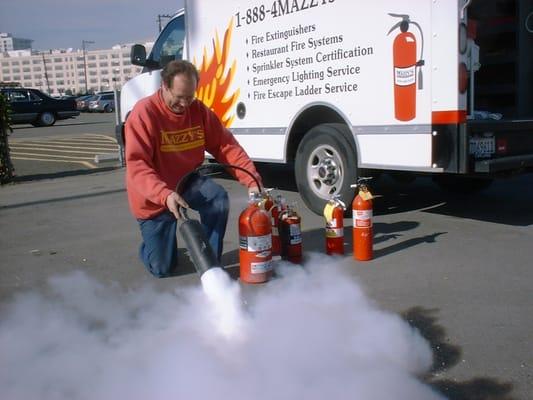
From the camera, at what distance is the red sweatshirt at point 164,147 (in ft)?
12.9

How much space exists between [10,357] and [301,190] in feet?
12.1

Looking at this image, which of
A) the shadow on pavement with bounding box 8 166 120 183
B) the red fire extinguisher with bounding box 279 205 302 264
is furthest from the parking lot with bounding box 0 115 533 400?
the shadow on pavement with bounding box 8 166 120 183

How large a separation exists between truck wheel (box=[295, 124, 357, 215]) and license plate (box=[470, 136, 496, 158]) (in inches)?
43.1

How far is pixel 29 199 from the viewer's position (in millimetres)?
8219

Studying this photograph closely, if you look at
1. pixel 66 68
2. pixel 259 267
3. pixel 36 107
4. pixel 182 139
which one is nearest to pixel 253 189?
pixel 259 267

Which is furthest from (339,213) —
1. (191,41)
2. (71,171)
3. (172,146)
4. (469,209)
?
(71,171)

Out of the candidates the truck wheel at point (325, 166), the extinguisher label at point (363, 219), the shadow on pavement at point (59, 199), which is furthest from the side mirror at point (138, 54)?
the extinguisher label at point (363, 219)

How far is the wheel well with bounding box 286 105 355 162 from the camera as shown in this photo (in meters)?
5.97

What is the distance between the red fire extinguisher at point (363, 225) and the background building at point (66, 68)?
14737cm

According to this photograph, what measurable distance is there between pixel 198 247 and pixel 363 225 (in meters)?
1.78

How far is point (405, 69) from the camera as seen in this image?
497 centimetres

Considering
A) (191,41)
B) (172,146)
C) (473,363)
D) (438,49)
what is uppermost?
(191,41)

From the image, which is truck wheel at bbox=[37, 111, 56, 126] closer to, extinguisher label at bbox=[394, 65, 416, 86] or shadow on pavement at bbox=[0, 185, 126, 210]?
shadow on pavement at bbox=[0, 185, 126, 210]

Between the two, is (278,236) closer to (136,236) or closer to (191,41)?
(136,236)
